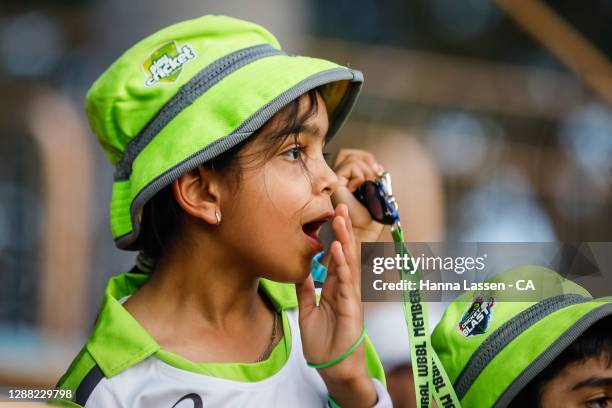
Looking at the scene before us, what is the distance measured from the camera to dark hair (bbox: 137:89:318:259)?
1.31m

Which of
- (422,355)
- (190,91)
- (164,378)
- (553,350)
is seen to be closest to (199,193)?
(190,91)

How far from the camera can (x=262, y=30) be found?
4.61 feet

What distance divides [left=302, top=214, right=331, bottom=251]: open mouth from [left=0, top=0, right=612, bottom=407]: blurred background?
0.54 meters

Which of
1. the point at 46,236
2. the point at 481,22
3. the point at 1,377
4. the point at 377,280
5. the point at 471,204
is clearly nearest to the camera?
the point at 377,280

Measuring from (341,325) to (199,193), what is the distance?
0.29 m

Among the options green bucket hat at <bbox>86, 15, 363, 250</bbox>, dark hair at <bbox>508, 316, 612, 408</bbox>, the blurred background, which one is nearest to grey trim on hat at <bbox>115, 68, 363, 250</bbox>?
green bucket hat at <bbox>86, 15, 363, 250</bbox>

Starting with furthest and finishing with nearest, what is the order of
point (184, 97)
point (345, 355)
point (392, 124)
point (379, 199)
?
1. point (392, 124)
2. point (379, 199)
3. point (184, 97)
4. point (345, 355)

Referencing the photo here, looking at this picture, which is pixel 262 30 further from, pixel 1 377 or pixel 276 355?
pixel 1 377

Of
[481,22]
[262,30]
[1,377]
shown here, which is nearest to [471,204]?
[481,22]

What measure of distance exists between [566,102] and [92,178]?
78.2 inches

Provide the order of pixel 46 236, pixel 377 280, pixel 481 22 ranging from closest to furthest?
1. pixel 377 280
2. pixel 46 236
3. pixel 481 22

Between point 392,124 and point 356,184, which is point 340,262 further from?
point 392,124

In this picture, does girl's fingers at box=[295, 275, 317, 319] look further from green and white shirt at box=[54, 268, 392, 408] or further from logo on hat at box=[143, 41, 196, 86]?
logo on hat at box=[143, 41, 196, 86]

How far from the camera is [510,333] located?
1.30 meters
